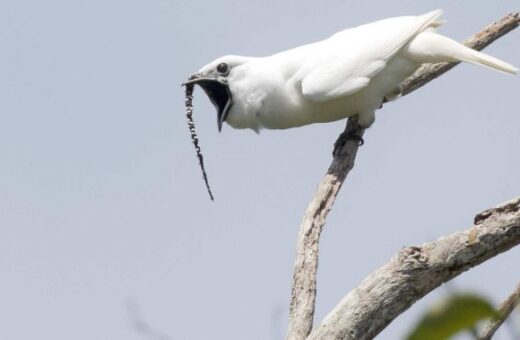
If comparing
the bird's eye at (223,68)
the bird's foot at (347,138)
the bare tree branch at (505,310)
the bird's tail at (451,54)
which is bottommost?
the bird's foot at (347,138)

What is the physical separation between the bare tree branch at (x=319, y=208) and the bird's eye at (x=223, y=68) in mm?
895

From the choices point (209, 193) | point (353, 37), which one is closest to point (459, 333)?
point (209, 193)

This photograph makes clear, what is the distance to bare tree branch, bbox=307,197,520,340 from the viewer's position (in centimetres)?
292

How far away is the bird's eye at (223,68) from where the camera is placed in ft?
19.1

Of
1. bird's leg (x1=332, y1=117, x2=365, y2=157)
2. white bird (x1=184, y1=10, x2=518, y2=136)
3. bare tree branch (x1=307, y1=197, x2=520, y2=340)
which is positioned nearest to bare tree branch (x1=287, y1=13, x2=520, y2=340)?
bird's leg (x1=332, y1=117, x2=365, y2=157)

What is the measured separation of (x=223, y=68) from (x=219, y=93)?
17cm

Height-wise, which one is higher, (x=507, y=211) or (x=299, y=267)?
(x=507, y=211)

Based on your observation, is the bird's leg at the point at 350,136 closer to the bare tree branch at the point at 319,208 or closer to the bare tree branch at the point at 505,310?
the bare tree branch at the point at 319,208

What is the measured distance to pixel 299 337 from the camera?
3.75m

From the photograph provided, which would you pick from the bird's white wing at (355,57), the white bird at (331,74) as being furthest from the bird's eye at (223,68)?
the bird's white wing at (355,57)

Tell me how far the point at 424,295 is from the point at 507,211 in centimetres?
42

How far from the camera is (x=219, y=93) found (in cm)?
584

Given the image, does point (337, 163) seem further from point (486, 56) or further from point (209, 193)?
point (486, 56)

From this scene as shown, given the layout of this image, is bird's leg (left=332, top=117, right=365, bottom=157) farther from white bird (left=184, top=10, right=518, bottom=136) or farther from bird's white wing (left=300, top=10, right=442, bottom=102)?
bird's white wing (left=300, top=10, right=442, bottom=102)
